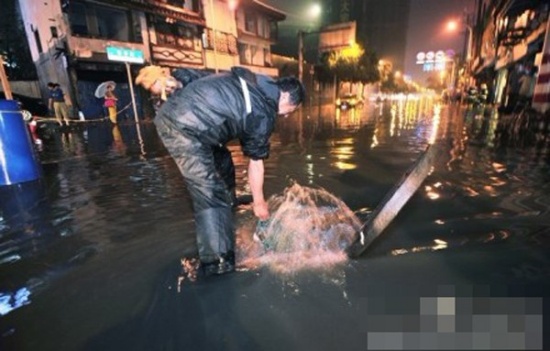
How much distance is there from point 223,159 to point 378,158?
15.7 feet

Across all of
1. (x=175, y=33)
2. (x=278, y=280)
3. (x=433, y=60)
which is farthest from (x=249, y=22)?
(x=433, y=60)

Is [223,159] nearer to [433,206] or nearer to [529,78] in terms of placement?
[433,206]

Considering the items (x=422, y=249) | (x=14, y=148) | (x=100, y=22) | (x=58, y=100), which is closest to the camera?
(x=422, y=249)

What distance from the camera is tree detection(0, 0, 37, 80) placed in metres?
21.8

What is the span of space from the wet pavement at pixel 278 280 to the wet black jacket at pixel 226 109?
3.99 ft

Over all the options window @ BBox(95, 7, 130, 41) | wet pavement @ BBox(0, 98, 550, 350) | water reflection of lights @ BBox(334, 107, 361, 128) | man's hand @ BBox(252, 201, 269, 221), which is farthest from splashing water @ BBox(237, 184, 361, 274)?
window @ BBox(95, 7, 130, 41)

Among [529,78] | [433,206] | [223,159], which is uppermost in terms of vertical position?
[529,78]

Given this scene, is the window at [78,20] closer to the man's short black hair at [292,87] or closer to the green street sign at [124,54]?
the green street sign at [124,54]

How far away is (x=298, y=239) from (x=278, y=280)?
0.65m

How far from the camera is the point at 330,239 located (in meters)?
3.23

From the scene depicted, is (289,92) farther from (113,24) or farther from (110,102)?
(113,24)

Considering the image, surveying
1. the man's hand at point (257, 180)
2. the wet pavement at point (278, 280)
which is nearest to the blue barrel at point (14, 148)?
the wet pavement at point (278, 280)

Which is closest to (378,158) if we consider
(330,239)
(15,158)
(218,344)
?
(330,239)

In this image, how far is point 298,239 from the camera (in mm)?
3188
